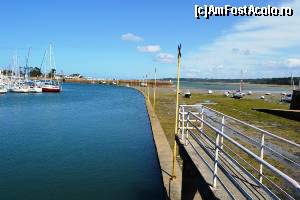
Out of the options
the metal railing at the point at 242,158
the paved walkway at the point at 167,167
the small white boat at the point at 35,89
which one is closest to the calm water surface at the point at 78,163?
the paved walkway at the point at 167,167

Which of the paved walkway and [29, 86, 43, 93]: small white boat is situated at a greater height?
[29, 86, 43, 93]: small white boat

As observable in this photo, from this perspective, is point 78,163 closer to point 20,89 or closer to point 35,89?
point 20,89

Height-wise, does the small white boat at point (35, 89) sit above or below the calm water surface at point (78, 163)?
A: above

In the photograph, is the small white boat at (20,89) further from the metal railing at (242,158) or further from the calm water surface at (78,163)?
the metal railing at (242,158)

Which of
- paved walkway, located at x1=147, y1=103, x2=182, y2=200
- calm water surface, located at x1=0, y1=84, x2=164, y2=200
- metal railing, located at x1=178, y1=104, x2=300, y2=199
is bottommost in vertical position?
calm water surface, located at x1=0, y1=84, x2=164, y2=200

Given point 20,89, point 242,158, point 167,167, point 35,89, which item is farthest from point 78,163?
point 35,89

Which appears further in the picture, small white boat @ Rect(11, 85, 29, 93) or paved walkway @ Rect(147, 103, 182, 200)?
small white boat @ Rect(11, 85, 29, 93)

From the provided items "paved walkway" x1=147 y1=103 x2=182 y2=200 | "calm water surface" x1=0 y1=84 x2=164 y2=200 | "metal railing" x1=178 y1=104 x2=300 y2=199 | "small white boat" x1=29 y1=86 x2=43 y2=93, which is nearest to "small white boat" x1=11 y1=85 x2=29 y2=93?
"small white boat" x1=29 y1=86 x2=43 y2=93

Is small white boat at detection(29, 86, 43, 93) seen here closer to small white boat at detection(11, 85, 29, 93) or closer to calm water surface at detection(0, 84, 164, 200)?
small white boat at detection(11, 85, 29, 93)

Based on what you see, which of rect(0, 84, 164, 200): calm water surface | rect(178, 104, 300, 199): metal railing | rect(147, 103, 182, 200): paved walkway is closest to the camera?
rect(178, 104, 300, 199): metal railing

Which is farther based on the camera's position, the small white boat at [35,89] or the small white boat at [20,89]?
the small white boat at [35,89]

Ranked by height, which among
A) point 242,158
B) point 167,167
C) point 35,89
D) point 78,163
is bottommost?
point 78,163

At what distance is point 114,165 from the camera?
81.5 ft

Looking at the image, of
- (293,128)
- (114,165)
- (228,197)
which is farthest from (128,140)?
(228,197)
